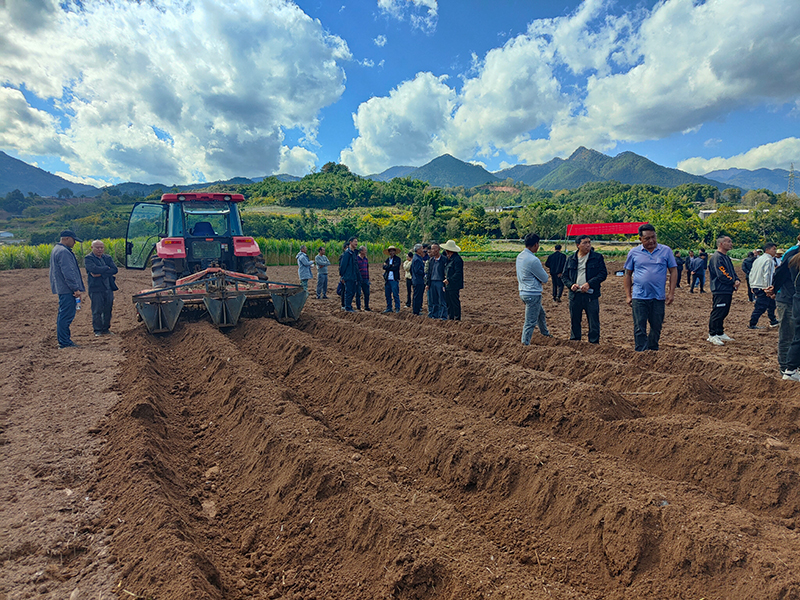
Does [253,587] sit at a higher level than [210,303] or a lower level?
lower

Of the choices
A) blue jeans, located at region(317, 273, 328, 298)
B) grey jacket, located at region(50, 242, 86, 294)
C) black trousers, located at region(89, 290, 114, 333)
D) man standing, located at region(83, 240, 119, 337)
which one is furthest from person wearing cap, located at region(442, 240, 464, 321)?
grey jacket, located at region(50, 242, 86, 294)

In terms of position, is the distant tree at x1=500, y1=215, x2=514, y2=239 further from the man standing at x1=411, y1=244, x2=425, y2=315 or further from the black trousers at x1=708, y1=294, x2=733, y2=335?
the black trousers at x1=708, y1=294, x2=733, y2=335

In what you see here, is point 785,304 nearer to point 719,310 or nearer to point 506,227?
point 719,310

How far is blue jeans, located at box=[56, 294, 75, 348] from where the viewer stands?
7188 millimetres

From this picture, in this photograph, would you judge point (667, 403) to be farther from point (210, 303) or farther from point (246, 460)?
point (210, 303)

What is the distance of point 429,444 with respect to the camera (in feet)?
12.0

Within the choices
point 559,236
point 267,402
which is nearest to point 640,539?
point 267,402

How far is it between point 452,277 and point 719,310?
14.6 feet

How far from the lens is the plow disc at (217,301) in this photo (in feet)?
24.5

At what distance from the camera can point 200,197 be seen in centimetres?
873

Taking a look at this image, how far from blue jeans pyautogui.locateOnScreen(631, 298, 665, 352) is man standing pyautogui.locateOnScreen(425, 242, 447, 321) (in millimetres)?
3949

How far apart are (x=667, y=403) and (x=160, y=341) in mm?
7192

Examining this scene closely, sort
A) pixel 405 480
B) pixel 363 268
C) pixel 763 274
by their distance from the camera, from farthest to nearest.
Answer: pixel 363 268 → pixel 763 274 → pixel 405 480

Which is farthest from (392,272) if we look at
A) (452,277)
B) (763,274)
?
(763,274)
